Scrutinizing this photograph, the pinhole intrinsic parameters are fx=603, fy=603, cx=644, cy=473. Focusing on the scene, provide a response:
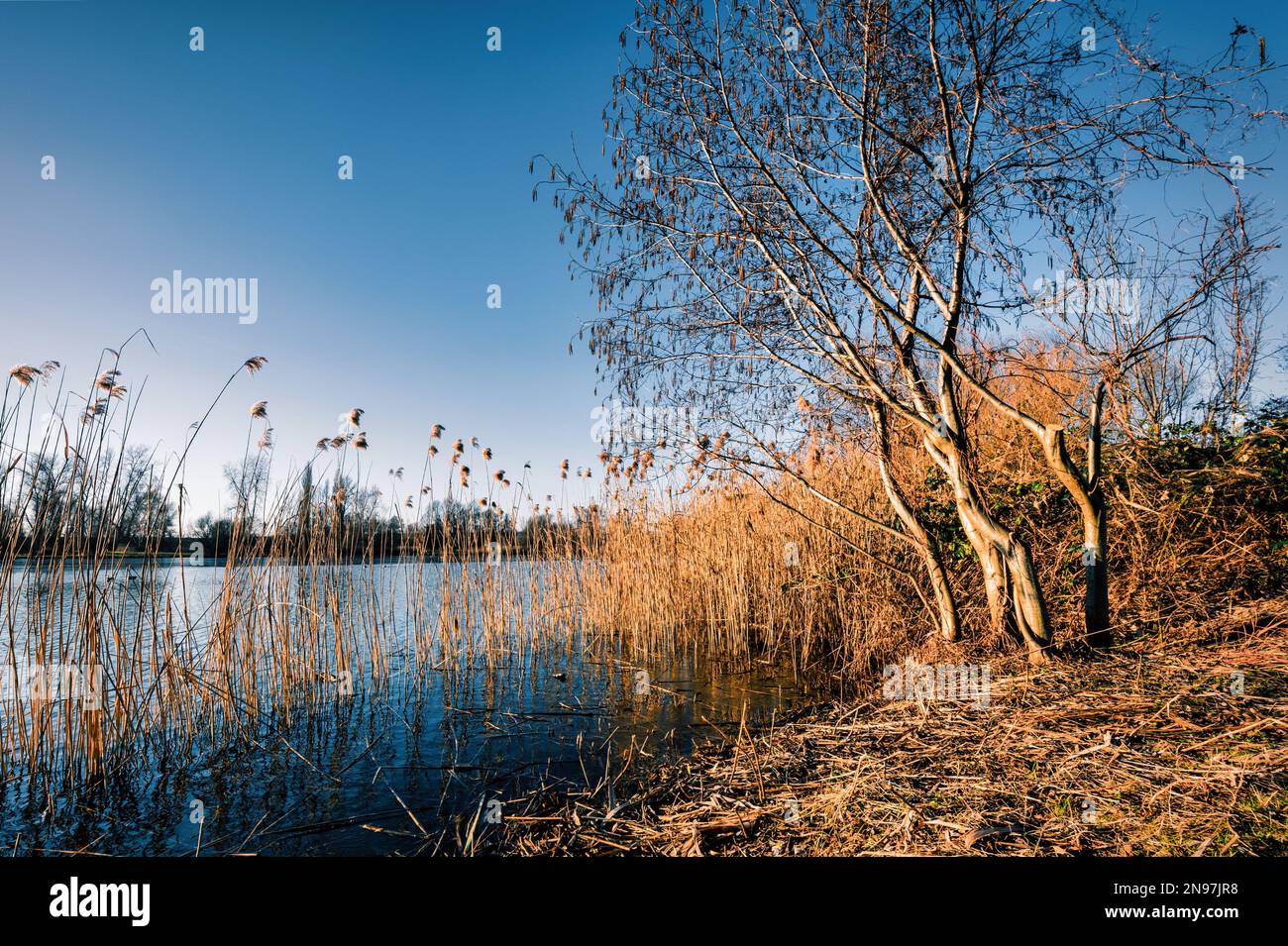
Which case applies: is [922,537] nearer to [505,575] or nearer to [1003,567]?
[1003,567]

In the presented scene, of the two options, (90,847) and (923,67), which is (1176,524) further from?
(90,847)

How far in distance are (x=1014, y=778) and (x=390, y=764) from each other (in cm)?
376

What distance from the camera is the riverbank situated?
203cm

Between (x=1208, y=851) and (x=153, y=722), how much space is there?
5.65 m

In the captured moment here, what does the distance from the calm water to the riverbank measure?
1.96 feet

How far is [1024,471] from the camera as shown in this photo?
5.05 metres

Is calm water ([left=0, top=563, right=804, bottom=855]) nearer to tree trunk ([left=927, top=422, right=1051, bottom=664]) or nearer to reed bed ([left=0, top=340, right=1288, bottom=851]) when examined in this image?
reed bed ([left=0, top=340, right=1288, bottom=851])

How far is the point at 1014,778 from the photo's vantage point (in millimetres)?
2484

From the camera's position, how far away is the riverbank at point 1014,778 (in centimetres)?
203
